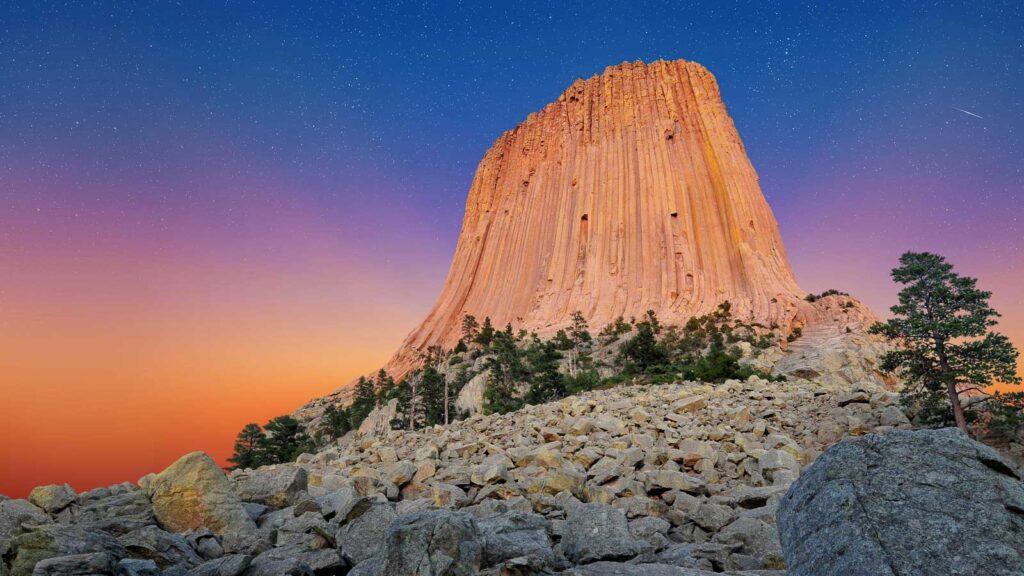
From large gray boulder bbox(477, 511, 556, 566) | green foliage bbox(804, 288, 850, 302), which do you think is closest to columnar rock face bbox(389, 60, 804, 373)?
green foliage bbox(804, 288, 850, 302)

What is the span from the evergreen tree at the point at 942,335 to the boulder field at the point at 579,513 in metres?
4.33

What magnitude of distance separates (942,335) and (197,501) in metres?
18.6

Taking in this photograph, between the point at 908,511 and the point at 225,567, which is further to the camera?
the point at 225,567

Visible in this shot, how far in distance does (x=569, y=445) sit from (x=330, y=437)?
4959cm

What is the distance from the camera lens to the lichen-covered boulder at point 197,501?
6.44m

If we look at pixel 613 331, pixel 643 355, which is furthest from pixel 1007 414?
pixel 613 331

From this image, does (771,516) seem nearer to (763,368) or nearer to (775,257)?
(763,368)

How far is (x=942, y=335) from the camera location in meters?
14.4

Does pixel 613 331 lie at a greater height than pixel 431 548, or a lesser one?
greater

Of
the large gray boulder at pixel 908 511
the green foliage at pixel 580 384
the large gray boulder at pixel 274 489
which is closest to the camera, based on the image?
the large gray boulder at pixel 908 511

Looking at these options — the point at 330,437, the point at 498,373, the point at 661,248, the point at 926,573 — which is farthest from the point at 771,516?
the point at 661,248

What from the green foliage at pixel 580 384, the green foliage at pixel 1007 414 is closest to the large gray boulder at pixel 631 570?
the green foliage at pixel 1007 414

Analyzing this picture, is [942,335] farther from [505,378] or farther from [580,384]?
[505,378]

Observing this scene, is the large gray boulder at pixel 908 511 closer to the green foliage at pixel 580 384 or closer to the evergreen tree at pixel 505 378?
the green foliage at pixel 580 384
